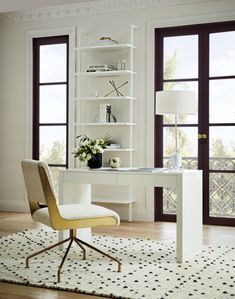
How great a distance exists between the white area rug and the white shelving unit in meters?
1.62

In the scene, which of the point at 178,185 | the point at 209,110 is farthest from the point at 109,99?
the point at 178,185

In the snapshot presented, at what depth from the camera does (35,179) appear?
3758 millimetres

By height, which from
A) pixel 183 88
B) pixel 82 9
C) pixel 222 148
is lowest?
pixel 222 148

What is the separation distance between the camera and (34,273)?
368cm

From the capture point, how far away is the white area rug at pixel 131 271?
328 cm

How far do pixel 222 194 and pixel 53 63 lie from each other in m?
2.93

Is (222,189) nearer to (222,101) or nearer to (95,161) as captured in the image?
(222,101)

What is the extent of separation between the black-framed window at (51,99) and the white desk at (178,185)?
7.28 feet

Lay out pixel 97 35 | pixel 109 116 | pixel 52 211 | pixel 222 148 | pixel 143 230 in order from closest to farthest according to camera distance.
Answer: pixel 52 211, pixel 143 230, pixel 222 148, pixel 109 116, pixel 97 35

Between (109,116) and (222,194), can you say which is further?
(109,116)

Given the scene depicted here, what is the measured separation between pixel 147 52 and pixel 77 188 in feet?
7.69

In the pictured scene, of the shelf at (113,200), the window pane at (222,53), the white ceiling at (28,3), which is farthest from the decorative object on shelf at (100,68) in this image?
the white ceiling at (28,3)

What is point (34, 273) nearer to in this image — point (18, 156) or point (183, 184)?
point (183, 184)

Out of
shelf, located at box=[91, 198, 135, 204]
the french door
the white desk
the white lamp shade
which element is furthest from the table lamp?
shelf, located at box=[91, 198, 135, 204]
